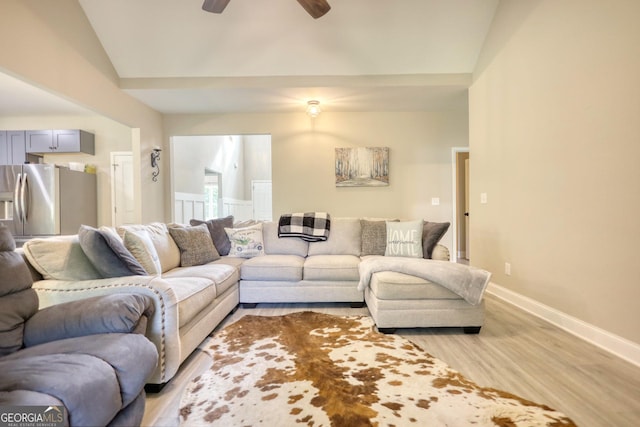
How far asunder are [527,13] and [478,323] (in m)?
2.82

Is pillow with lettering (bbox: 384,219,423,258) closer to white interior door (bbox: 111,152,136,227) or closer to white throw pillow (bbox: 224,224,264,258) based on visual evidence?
white throw pillow (bbox: 224,224,264,258)

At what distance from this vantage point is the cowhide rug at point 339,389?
1.38m

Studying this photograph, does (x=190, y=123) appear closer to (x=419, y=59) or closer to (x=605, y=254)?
(x=419, y=59)

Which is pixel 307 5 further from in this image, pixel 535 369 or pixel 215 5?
pixel 535 369

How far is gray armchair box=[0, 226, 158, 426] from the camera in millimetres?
911

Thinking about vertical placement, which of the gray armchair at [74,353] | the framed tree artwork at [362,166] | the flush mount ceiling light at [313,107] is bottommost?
the gray armchair at [74,353]

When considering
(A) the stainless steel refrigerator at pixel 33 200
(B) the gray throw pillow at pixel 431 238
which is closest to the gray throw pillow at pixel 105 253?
(B) the gray throw pillow at pixel 431 238

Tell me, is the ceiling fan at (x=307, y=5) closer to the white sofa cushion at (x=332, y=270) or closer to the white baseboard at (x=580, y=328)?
the white sofa cushion at (x=332, y=270)

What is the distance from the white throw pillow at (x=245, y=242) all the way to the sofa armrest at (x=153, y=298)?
1.71 metres

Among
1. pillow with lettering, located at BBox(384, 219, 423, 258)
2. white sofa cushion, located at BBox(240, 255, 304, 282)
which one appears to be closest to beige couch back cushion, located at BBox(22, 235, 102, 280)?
white sofa cushion, located at BBox(240, 255, 304, 282)

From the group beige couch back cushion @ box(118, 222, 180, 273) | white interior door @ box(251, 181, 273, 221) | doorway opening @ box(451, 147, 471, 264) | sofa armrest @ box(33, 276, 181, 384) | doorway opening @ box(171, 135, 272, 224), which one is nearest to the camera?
sofa armrest @ box(33, 276, 181, 384)

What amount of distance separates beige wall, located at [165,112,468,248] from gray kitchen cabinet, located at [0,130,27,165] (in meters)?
2.41

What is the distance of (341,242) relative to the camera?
3.61 meters

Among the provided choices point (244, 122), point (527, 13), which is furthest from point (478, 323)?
point (244, 122)
